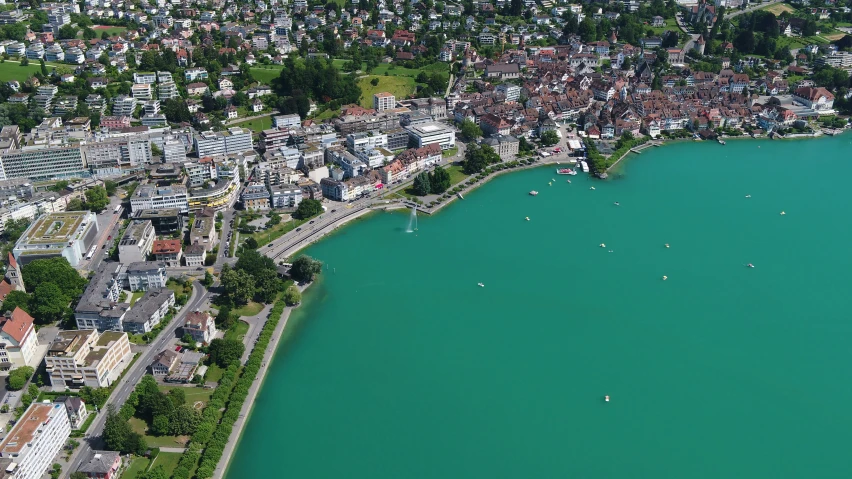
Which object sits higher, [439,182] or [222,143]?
[222,143]

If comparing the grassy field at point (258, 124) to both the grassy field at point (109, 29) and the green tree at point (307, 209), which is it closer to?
the green tree at point (307, 209)

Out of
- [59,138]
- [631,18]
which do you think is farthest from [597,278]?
[631,18]

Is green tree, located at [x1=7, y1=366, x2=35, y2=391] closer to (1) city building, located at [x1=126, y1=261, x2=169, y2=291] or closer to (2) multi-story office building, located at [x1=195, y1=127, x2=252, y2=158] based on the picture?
(1) city building, located at [x1=126, y1=261, x2=169, y2=291]

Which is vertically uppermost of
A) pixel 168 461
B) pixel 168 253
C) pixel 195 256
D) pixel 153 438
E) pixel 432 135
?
pixel 432 135

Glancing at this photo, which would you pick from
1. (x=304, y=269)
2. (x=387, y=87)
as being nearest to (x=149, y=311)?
(x=304, y=269)

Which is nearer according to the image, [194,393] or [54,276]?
[194,393]

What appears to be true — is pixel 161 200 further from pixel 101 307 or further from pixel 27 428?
→ pixel 27 428

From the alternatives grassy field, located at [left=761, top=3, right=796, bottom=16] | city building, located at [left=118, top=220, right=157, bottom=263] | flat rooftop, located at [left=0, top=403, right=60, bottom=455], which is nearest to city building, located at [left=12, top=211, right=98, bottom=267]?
city building, located at [left=118, top=220, right=157, bottom=263]
